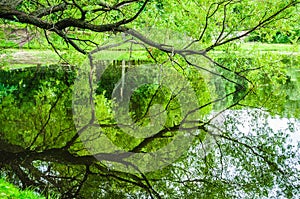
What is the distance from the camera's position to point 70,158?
376 inches

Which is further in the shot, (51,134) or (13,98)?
(13,98)

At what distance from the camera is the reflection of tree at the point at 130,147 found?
799 centimetres

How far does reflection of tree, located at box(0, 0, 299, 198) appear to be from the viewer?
799 cm

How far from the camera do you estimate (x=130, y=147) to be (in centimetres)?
1078

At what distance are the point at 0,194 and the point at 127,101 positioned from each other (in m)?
11.8

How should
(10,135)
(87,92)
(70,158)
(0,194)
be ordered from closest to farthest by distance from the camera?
1. (0,194)
2. (70,158)
3. (10,135)
4. (87,92)

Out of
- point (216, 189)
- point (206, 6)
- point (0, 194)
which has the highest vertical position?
point (206, 6)

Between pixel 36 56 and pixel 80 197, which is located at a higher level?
pixel 36 56

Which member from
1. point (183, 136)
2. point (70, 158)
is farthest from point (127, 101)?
point (70, 158)

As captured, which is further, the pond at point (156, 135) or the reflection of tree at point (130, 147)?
the pond at point (156, 135)

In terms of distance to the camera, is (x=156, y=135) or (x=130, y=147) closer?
(x=130, y=147)

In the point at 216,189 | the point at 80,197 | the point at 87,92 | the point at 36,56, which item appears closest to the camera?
the point at 80,197

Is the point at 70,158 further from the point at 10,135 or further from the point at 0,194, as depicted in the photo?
the point at 0,194

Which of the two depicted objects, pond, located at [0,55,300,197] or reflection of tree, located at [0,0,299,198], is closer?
reflection of tree, located at [0,0,299,198]
